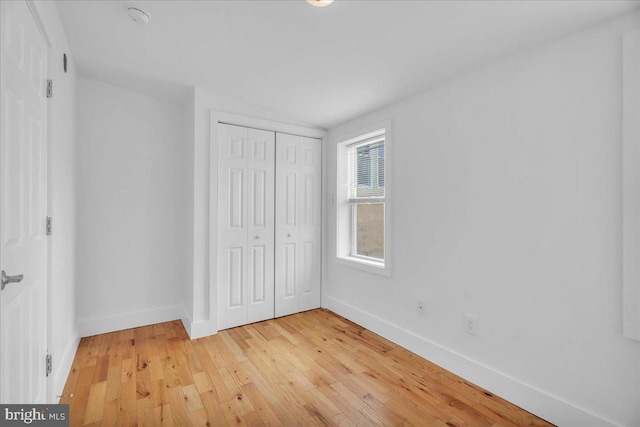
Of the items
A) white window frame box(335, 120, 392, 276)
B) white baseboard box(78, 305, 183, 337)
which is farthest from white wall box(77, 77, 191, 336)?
white window frame box(335, 120, 392, 276)

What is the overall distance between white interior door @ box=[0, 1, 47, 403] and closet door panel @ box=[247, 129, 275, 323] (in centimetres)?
171

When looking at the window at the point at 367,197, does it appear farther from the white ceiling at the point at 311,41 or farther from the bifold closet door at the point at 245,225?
the bifold closet door at the point at 245,225

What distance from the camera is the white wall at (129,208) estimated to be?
293 centimetres

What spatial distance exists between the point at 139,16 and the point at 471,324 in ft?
9.92

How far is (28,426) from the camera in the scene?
125 cm

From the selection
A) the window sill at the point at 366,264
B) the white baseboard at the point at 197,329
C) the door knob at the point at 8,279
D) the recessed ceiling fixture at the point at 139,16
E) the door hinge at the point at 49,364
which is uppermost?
the recessed ceiling fixture at the point at 139,16

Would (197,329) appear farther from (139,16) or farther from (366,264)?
(139,16)

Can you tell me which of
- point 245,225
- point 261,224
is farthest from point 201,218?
point 261,224

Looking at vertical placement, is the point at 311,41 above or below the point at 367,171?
above

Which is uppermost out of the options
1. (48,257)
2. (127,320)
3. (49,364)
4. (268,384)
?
(48,257)

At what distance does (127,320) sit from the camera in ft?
10.2

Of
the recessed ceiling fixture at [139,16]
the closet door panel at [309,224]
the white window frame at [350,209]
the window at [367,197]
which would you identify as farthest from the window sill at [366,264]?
the recessed ceiling fixture at [139,16]

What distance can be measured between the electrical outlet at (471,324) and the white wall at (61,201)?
2.68 m

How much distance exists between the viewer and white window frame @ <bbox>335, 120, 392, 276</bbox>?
2.87 meters
